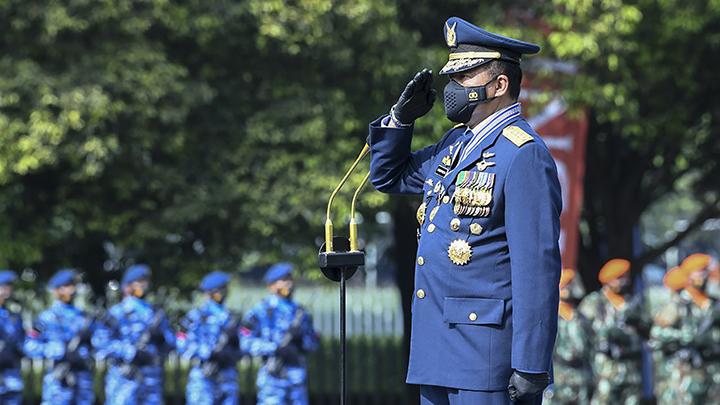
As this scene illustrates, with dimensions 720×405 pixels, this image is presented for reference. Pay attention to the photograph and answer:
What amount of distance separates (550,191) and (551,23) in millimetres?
10395

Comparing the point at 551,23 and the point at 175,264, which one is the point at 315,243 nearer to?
the point at 175,264

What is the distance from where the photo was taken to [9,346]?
43.8 feet

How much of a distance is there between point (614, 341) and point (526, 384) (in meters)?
10.5

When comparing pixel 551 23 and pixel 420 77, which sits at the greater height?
pixel 551 23

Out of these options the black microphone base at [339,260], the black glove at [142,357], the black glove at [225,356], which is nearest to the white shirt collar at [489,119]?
the black microphone base at [339,260]

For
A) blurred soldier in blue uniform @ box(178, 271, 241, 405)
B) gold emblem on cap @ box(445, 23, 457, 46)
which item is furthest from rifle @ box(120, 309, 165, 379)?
gold emblem on cap @ box(445, 23, 457, 46)

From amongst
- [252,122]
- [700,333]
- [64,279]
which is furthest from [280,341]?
[700,333]

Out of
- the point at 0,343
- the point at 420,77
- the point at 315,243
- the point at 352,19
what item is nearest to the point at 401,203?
the point at 315,243

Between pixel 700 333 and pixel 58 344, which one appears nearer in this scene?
pixel 58 344

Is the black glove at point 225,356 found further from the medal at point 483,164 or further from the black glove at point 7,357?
the medal at point 483,164

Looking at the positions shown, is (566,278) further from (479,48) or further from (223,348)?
(479,48)

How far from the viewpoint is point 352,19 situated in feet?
45.7

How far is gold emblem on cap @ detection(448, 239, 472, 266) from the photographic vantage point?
15.7 ft

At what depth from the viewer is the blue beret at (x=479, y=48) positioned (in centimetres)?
484
